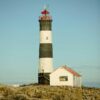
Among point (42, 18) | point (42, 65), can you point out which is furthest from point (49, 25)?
point (42, 65)

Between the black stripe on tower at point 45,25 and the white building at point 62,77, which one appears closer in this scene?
the white building at point 62,77

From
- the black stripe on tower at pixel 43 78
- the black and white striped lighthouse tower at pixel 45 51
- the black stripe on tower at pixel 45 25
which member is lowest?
the black stripe on tower at pixel 43 78

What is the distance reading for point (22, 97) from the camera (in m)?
18.5

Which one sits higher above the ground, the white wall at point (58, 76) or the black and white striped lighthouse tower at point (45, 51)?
the black and white striped lighthouse tower at point (45, 51)

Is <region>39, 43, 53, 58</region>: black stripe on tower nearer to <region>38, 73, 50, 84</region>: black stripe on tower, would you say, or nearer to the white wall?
the white wall

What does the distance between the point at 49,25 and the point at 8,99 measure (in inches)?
877

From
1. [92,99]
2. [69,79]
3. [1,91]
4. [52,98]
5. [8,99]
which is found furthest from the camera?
[69,79]

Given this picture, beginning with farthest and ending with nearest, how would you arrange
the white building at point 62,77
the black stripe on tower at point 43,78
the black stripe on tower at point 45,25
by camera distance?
the black stripe on tower at point 45,25
the black stripe on tower at point 43,78
the white building at point 62,77

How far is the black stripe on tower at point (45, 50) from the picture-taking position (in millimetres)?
39438

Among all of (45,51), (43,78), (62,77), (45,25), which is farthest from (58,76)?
(45,25)

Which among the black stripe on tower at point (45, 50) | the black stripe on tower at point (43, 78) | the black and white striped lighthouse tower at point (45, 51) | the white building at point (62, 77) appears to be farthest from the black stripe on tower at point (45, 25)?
the black stripe on tower at point (43, 78)

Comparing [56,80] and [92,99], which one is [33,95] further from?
[56,80]

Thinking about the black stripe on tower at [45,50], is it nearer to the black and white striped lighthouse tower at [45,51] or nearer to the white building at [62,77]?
the black and white striped lighthouse tower at [45,51]

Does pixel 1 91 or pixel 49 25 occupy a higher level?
pixel 49 25
